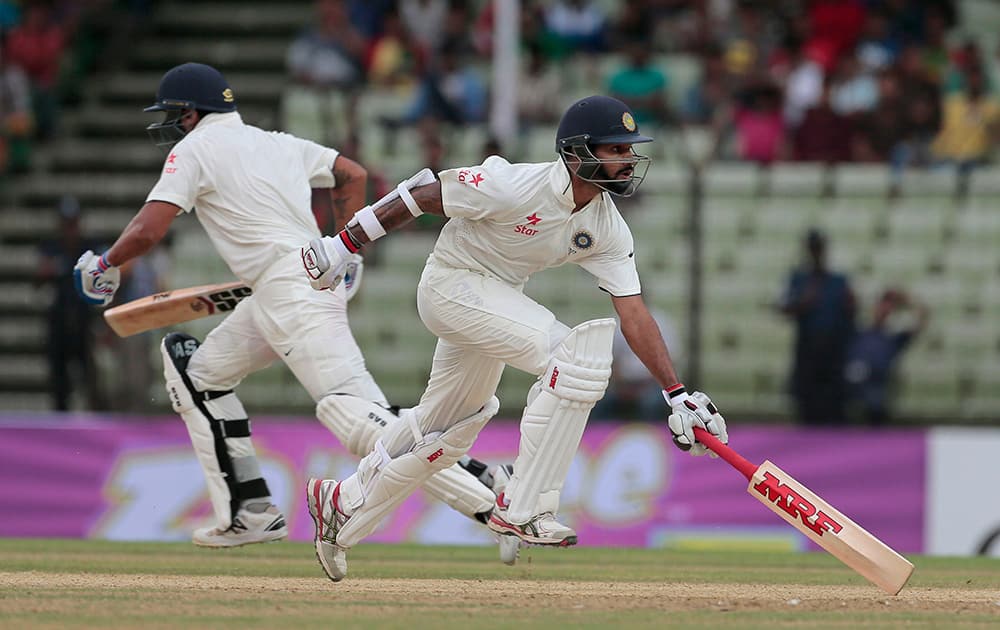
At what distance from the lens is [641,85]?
40.4 feet

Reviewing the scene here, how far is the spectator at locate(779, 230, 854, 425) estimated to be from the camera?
33.4 ft

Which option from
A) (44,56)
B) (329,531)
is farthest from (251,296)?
(44,56)

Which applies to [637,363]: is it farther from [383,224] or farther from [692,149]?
[383,224]

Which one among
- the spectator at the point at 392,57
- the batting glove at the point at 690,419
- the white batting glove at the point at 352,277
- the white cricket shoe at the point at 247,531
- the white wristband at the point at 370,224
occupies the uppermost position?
the spectator at the point at 392,57

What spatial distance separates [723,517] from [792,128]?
3381 millimetres

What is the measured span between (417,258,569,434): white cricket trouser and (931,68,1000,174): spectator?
6466 mm

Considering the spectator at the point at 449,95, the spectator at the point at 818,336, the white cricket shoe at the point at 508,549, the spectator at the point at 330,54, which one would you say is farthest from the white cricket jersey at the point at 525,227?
the spectator at the point at 330,54

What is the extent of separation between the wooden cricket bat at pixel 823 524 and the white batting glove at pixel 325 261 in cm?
138

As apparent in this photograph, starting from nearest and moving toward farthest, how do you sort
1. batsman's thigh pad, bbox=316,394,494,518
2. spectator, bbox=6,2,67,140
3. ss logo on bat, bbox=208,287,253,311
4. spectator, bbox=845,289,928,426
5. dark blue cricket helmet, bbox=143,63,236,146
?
batsman's thigh pad, bbox=316,394,494,518 < dark blue cricket helmet, bbox=143,63,236,146 < ss logo on bat, bbox=208,287,253,311 < spectator, bbox=845,289,928,426 < spectator, bbox=6,2,67,140

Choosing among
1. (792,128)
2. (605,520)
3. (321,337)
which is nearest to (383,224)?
(321,337)

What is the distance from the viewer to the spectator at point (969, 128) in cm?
1179

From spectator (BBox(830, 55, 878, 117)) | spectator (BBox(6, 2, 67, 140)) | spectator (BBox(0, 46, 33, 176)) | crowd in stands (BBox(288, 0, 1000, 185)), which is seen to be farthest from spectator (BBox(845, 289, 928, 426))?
spectator (BBox(6, 2, 67, 140))

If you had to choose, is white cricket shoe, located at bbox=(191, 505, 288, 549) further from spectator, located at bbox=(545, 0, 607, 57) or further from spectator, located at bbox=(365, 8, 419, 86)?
spectator, located at bbox=(545, 0, 607, 57)

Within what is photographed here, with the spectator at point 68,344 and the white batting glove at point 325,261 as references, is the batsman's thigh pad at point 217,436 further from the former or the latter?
the spectator at point 68,344
